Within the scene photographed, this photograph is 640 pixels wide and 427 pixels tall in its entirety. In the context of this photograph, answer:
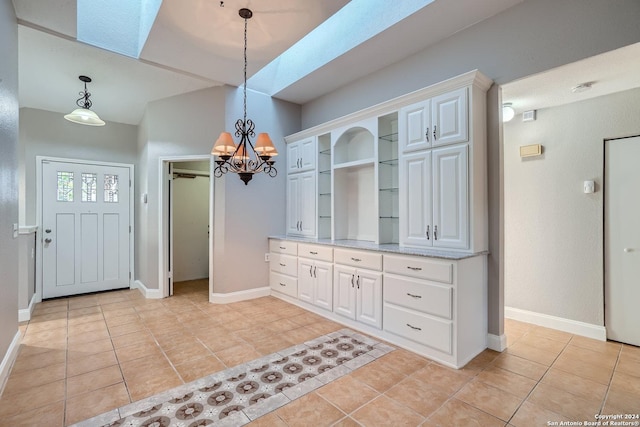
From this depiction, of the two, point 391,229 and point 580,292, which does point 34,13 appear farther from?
point 580,292

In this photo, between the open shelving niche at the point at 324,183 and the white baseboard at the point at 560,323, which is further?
the open shelving niche at the point at 324,183

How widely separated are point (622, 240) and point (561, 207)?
596mm

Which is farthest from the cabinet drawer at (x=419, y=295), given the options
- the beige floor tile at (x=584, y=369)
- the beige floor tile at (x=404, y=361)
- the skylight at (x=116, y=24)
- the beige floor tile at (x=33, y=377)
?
the skylight at (x=116, y=24)

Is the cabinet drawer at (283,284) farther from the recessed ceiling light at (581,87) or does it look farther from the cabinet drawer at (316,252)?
the recessed ceiling light at (581,87)

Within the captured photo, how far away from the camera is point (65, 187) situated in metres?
4.86

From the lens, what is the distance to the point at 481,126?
9.50ft

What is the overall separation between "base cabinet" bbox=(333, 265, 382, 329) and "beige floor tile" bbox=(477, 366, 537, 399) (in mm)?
1022

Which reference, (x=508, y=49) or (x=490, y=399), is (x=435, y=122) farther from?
(x=490, y=399)

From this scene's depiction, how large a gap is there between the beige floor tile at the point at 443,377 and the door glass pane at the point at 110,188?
543 centimetres

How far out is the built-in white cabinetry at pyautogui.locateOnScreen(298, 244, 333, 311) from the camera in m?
3.77

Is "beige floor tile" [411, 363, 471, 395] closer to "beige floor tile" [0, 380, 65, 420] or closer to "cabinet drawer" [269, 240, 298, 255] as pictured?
"cabinet drawer" [269, 240, 298, 255]

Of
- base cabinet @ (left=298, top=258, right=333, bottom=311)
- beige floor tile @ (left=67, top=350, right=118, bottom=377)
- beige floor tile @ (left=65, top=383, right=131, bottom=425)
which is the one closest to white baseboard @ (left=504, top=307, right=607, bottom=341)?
base cabinet @ (left=298, top=258, right=333, bottom=311)

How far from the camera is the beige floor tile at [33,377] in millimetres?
2273

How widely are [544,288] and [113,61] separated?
573 centimetres
